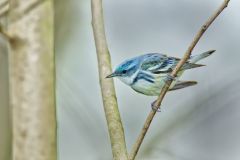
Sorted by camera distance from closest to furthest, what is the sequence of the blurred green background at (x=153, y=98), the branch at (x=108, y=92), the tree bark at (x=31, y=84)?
the tree bark at (x=31, y=84) → the branch at (x=108, y=92) → the blurred green background at (x=153, y=98)

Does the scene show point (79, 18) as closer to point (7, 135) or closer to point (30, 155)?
point (7, 135)

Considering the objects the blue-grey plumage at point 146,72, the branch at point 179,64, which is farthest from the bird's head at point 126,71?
the branch at point 179,64

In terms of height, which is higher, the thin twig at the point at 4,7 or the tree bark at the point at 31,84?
the thin twig at the point at 4,7

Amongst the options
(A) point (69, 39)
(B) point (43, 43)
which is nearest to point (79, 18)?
(A) point (69, 39)

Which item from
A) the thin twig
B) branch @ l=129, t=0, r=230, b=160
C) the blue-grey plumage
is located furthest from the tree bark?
the blue-grey plumage

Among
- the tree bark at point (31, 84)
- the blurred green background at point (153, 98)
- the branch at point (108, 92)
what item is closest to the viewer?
the tree bark at point (31, 84)

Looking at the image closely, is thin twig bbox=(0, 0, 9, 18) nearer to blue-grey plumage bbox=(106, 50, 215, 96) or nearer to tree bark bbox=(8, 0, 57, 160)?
tree bark bbox=(8, 0, 57, 160)

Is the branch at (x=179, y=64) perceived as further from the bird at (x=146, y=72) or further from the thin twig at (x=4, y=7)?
the thin twig at (x=4, y=7)
